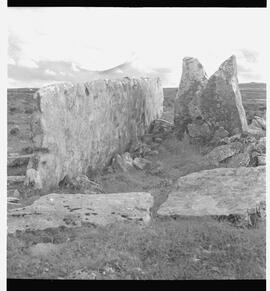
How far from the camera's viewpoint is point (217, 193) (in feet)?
40.0

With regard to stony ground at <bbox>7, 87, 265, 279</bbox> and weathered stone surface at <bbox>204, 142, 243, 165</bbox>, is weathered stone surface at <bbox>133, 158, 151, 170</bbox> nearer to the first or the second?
weathered stone surface at <bbox>204, 142, 243, 165</bbox>

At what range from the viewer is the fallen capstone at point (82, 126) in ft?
43.4

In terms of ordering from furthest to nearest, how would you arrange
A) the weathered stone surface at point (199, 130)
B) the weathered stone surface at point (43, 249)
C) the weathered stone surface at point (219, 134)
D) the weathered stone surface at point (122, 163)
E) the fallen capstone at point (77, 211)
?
the weathered stone surface at point (199, 130)
the weathered stone surface at point (219, 134)
the weathered stone surface at point (122, 163)
the fallen capstone at point (77, 211)
the weathered stone surface at point (43, 249)

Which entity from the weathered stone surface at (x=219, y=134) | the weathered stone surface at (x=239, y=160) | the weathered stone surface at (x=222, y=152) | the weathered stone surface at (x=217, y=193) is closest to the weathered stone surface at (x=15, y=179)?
the weathered stone surface at (x=217, y=193)

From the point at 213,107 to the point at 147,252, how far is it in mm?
9630

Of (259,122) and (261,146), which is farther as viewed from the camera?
(259,122)

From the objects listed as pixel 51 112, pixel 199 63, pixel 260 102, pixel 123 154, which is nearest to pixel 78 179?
pixel 51 112

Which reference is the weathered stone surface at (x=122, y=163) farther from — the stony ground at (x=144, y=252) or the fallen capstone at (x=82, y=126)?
the stony ground at (x=144, y=252)

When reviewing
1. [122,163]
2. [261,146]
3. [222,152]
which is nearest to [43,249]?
[122,163]

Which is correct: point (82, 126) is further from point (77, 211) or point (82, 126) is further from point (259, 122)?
point (259, 122)

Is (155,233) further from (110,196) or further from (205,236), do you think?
(110,196)

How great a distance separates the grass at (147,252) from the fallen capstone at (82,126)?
329 centimetres

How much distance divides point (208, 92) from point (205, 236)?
9279 mm

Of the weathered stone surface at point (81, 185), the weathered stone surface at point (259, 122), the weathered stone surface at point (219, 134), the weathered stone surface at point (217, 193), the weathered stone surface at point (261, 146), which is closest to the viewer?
the weathered stone surface at point (217, 193)
